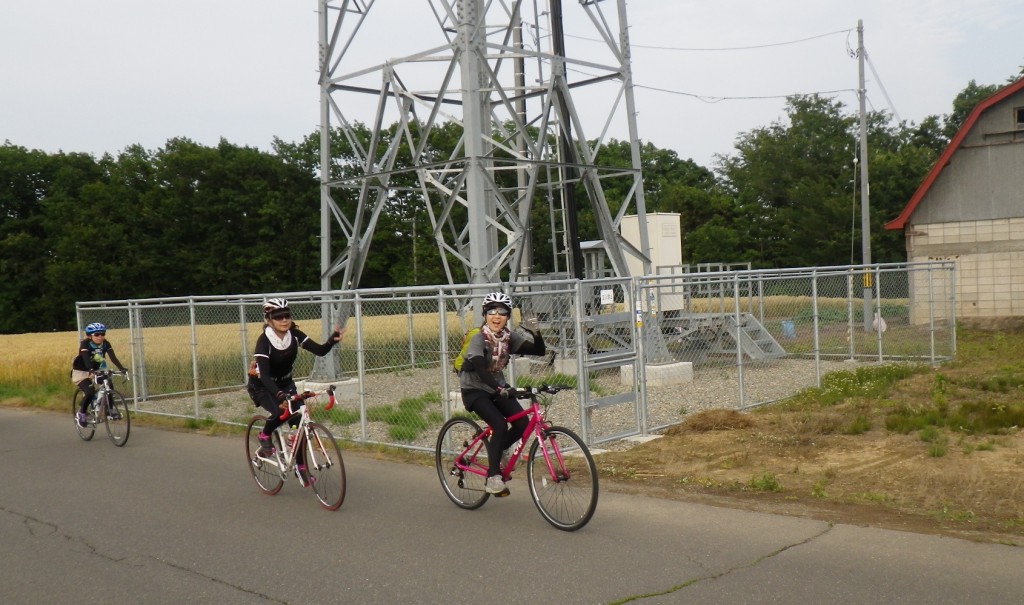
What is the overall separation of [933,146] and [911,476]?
2708 inches

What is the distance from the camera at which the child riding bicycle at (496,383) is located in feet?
24.2

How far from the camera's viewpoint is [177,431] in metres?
13.6

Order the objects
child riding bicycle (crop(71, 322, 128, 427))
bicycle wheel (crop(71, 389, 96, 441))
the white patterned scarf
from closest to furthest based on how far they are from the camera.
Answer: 1. the white patterned scarf
2. child riding bicycle (crop(71, 322, 128, 427))
3. bicycle wheel (crop(71, 389, 96, 441))

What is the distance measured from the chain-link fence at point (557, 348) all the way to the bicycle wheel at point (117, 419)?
178 cm

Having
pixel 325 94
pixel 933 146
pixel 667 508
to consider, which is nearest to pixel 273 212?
pixel 325 94

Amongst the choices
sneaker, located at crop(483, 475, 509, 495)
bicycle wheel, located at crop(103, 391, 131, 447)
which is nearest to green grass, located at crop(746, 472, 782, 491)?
sneaker, located at crop(483, 475, 509, 495)

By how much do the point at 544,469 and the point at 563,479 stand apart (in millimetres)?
204

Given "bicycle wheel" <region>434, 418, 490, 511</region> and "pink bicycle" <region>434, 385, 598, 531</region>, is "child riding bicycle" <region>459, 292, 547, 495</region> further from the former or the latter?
"bicycle wheel" <region>434, 418, 490, 511</region>

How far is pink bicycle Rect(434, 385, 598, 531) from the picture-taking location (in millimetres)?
6812

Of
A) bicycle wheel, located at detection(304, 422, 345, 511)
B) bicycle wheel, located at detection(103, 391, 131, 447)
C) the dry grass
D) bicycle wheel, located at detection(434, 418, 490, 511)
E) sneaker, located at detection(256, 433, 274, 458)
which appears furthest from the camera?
bicycle wheel, located at detection(103, 391, 131, 447)

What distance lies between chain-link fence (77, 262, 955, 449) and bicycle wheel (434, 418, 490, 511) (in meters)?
1.89

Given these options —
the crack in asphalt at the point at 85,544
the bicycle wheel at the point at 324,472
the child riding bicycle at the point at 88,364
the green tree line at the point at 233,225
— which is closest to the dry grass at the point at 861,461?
the bicycle wheel at the point at 324,472

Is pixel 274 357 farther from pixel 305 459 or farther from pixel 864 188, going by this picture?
pixel 864 188

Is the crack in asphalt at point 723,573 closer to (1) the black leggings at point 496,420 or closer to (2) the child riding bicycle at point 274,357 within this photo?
(1) the black leggings at point 496,420
